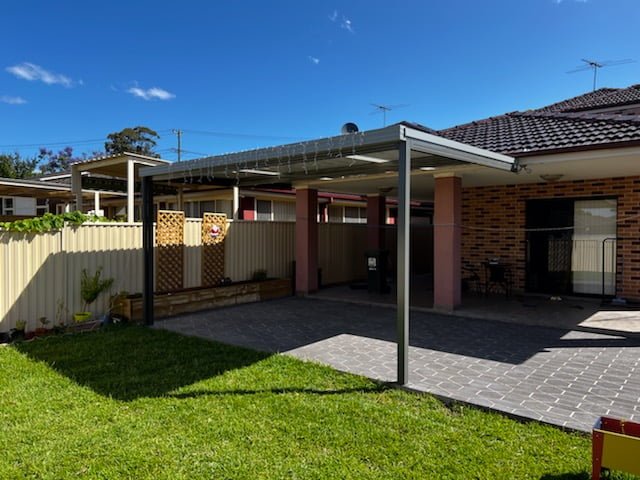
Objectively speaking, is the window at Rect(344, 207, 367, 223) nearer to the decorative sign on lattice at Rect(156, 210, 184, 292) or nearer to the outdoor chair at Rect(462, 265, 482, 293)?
the outdoor chair at Rect(462, 265, 482, 293)

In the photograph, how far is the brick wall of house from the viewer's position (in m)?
8.78

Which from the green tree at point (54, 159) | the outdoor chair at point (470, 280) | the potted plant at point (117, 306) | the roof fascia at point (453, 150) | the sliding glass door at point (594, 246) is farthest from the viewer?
the green tree at point (54, 159)

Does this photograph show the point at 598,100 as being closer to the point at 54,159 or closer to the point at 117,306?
the point at 117,306

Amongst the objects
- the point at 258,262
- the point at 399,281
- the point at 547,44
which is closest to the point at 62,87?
the point at 258,262

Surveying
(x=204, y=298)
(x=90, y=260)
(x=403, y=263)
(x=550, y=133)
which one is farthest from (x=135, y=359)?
(x=550, y=133)

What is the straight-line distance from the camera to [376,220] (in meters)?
13.0

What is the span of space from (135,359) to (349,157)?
12.5ft

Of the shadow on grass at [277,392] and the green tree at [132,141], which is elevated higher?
the green tree at [132,141]

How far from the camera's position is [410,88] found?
18.1 m

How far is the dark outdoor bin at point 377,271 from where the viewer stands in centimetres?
1094

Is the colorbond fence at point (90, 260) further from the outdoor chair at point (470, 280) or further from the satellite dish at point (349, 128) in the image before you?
the outdoor chair at point (470, 280)

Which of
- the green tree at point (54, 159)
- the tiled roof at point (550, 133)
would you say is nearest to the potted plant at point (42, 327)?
the tiled roof at point (550, 133)

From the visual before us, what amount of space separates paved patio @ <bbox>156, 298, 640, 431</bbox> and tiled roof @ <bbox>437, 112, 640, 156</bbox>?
2.89 m

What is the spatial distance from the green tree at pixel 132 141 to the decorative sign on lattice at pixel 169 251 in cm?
4104
